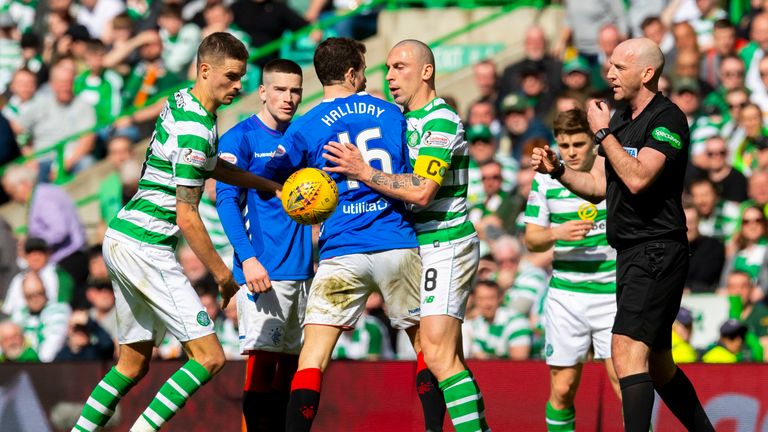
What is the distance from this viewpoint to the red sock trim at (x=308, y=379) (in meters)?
8.20

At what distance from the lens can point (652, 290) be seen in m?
8.12

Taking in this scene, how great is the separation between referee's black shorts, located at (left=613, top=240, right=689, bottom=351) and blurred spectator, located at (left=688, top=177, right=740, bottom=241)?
4.93 metres

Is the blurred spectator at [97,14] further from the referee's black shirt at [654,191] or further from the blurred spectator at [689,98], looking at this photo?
the referee's black shirt at [654,191]

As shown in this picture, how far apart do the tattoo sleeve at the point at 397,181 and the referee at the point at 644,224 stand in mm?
732

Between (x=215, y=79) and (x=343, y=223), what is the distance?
1.18 meters

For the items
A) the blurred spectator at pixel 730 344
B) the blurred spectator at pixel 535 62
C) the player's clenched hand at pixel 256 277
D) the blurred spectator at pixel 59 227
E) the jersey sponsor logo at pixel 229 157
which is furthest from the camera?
the blurred spectator at pixel 535 62

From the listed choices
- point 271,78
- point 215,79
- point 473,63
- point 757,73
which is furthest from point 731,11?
point 215,79

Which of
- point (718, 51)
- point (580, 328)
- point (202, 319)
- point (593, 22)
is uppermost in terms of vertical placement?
point (593, 22)

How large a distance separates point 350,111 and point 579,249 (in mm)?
2334

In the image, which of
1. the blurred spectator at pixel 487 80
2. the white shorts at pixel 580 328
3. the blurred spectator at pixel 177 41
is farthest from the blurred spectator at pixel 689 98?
the blurred spectator at pixel 177 41

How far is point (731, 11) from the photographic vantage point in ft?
52.9

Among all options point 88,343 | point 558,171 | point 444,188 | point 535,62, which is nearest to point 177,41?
point 535,62

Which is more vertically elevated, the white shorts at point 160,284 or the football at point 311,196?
the football at point 311,196

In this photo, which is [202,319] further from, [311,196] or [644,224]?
[644,224]
